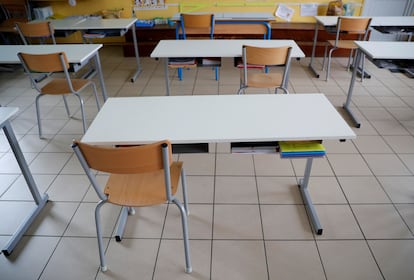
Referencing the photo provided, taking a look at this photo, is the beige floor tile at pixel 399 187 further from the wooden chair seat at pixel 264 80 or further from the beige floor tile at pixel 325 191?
the wooden chair seat at pixel 264 80

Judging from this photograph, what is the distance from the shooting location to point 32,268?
5.62ft

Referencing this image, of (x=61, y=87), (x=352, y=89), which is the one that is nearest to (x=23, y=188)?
(x=61, y=87)

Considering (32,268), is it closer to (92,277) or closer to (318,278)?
(92,277)

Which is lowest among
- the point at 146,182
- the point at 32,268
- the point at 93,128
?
the point at 32,268

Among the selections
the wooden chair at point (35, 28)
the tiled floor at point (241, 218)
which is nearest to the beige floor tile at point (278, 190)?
the tiled floor at point (241, 218)

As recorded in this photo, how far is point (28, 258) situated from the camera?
177 cm

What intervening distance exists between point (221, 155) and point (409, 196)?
56.4 inches

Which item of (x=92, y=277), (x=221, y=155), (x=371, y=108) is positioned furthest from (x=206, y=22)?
(x=92, y=277)

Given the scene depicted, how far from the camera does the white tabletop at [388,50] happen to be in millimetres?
2631

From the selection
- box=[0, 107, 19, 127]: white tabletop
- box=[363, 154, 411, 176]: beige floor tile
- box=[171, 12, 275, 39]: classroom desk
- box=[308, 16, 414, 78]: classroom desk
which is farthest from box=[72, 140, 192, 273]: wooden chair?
box=[308, 16, 414, 78]: classroom desk

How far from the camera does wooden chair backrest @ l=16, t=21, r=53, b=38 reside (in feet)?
11.6

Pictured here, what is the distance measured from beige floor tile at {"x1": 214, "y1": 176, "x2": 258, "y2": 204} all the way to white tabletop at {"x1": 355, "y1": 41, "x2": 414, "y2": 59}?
1609mm

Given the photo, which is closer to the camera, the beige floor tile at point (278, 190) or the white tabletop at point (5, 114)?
the white tabletop at point (5, 114)

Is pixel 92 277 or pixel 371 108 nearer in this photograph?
pixel 92 277
